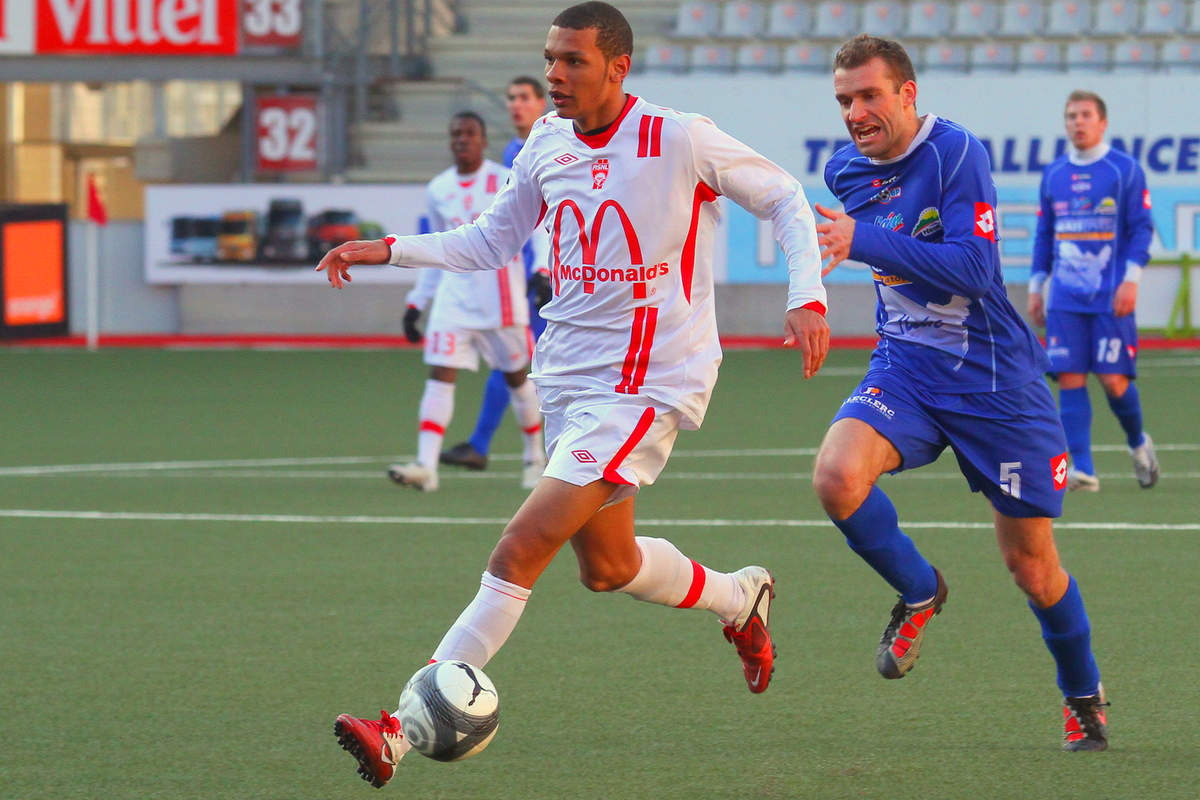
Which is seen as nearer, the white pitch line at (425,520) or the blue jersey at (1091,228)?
the white pitch line at (425,520)

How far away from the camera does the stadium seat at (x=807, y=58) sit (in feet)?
75.7

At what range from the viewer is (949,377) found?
482cm

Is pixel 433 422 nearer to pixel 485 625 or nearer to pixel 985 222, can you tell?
pixel 985 222

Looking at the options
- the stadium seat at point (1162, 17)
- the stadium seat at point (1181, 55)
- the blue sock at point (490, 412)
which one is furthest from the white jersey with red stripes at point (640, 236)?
the stadium seat at point (1162, 17)

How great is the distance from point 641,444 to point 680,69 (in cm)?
1940

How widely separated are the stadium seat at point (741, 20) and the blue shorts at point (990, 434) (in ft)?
66.5

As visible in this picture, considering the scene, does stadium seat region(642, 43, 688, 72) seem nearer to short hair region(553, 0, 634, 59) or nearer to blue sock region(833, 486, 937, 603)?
blue sock region(833, 486, 937, 603)

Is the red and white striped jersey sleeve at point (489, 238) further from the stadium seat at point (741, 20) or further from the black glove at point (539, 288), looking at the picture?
the stadium seat at point (741, 20)

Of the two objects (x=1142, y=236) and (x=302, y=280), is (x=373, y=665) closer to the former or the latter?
(x=1142, y=236)

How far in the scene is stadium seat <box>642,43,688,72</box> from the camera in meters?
23.5

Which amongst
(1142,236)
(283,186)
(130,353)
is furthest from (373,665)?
(283,186)

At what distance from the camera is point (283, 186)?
21922 millimetres

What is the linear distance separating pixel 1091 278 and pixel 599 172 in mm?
5598

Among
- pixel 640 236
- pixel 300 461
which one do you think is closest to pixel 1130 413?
pixel 300 461
